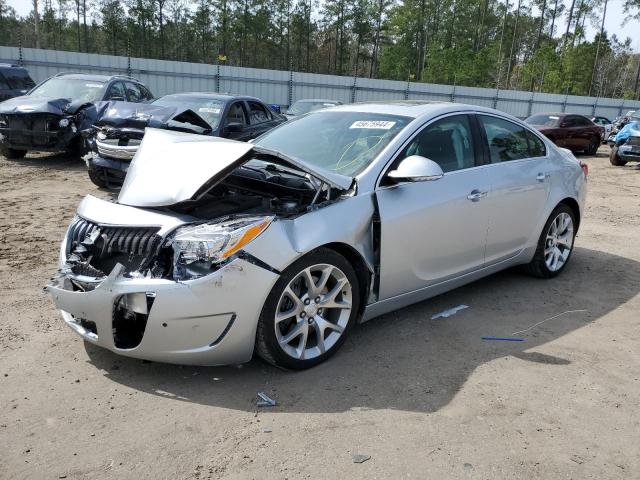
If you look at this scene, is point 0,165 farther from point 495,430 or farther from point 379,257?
point 495,430

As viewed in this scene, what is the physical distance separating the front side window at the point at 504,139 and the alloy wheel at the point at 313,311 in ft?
6.27

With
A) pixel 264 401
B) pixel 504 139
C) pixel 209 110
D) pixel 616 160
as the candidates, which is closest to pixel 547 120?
pixel 616 160

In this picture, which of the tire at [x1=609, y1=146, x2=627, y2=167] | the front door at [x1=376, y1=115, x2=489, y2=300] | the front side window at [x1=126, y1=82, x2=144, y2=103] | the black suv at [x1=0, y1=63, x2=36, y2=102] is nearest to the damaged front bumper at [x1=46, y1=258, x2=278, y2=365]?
the front door at [x1=376, y1=115, x2=489, y2=300]

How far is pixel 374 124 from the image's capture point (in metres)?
4.12

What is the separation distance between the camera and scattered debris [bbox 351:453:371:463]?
2.55 m

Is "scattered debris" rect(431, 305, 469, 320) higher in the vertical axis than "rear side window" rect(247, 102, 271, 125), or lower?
lower

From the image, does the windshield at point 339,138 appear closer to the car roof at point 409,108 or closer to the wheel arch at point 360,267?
the car roof at point 409,108

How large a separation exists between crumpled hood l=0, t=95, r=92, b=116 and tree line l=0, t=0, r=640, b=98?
44606mm

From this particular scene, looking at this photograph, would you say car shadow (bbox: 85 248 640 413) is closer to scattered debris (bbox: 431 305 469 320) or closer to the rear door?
scattered debris (bbox: 431 305 469 320)

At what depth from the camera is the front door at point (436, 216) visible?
12.0 feet

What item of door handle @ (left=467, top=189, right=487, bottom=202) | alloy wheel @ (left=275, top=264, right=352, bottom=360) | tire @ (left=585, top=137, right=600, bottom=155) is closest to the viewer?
alloy wheel @ (left=275, top=264, right=352, bottom=360)

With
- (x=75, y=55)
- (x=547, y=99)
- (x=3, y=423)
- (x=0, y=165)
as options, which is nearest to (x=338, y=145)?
(x=3, y=423)

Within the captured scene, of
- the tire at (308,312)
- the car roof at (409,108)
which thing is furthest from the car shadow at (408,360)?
the car roof at (409,108)

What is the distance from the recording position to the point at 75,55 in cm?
1983
